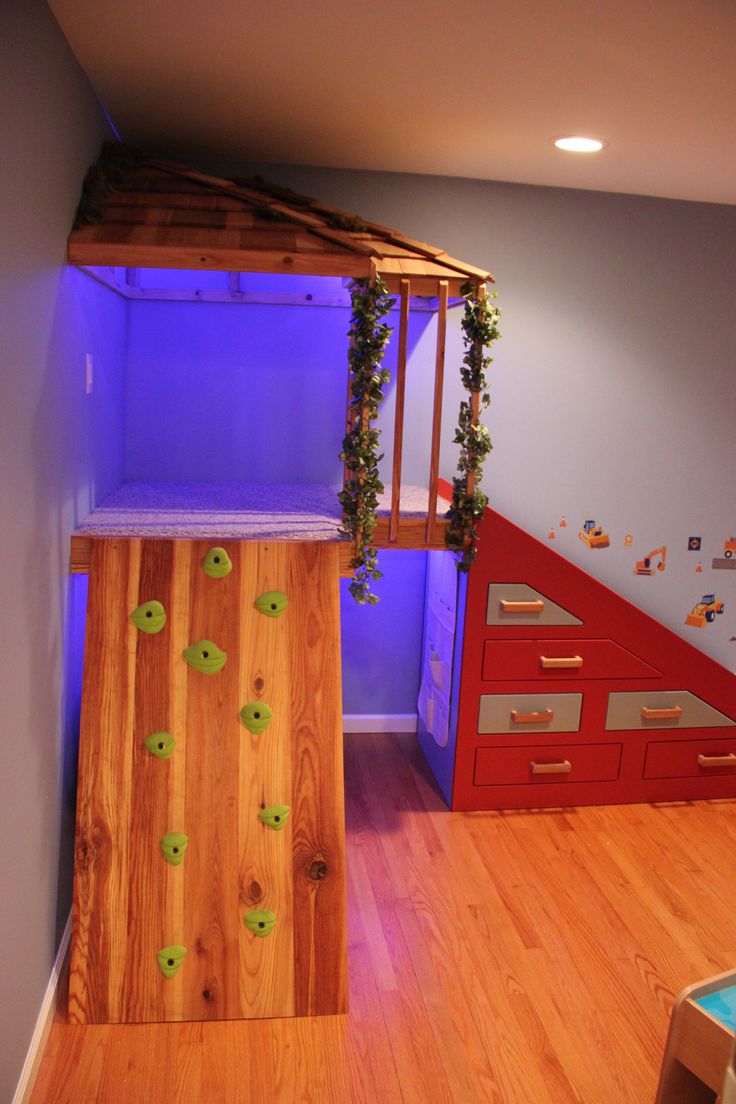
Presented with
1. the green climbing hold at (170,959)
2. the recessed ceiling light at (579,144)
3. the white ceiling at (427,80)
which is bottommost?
the green climbing hold at (170,959)

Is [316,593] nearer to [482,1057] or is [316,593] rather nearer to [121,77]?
[482,1057]

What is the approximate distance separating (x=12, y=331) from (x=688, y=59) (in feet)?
5.25

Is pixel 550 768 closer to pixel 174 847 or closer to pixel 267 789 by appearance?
pixel 267 789

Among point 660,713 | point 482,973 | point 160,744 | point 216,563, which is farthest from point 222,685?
point 660,713

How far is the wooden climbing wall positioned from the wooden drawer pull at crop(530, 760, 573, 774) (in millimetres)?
1196

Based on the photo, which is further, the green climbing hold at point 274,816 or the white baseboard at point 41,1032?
the green climbing hold at point 274,816

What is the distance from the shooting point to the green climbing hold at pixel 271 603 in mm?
2480

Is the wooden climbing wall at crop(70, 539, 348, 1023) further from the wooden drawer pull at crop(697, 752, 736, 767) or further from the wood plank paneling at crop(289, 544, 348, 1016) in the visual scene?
the wooden drawer pull at crop(697, 752, 736, 767)

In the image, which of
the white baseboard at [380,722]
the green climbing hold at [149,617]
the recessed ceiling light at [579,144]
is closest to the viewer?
the green climbing hold at [149,617]

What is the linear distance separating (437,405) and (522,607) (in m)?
0.87

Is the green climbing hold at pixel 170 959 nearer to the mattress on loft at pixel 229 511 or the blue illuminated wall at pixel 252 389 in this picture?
the mattress on loft at pixel 229 511

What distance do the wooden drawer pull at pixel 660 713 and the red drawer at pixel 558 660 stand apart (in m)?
0.13

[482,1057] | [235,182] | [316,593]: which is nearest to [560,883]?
[482,1057]

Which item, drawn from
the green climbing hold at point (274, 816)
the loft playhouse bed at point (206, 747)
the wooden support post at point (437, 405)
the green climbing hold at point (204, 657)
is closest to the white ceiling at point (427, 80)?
the loft playhouse bed at point (206, 747)
